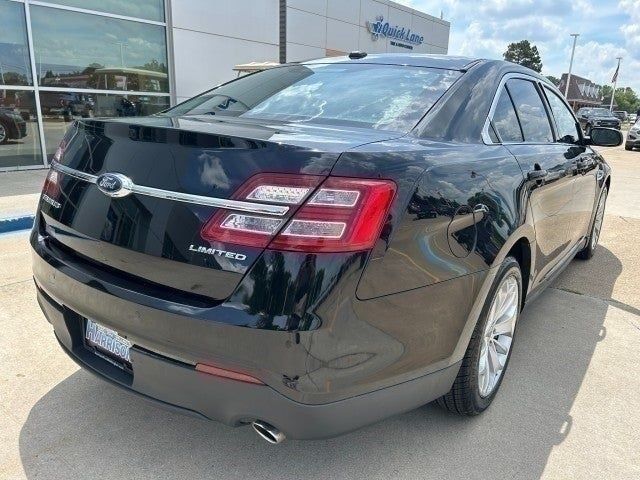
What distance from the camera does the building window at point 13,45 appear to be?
895 centimetres

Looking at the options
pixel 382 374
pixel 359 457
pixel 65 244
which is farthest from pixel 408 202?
pixel 65 244

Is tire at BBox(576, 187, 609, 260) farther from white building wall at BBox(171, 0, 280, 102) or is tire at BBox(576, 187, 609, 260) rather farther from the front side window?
white building wall at BBox(171, 0, 280, 102)

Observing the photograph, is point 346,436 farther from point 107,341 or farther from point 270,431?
point 107,341

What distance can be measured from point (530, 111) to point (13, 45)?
9.21 m

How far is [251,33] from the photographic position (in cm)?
1362

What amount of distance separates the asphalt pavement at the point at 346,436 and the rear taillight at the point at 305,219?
1041 millimetres

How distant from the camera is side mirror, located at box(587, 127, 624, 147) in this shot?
4262 millimetres

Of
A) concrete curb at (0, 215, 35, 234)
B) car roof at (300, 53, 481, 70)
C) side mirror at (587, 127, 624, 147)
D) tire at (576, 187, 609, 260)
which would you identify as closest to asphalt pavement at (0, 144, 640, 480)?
car roof at (300, 53, 481, 70)

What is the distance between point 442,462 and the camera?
218 centimetres

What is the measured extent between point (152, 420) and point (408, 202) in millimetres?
1548

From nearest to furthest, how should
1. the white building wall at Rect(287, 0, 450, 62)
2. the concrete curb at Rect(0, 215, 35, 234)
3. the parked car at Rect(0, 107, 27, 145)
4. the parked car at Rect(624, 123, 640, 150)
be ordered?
the concrete curb at Rect(0, 215, 35, 234) → the parked car at Rect(0, 107, 27, 145) → the white building wall at Rect(287, 0, 450, 62) → the parked car at Rect(624, 123, 640, 150)

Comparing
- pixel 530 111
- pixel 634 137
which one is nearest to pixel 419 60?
pixel 530 111

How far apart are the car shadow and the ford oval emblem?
1094 mm

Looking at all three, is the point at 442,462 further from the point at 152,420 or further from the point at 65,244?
the point at 65,244
